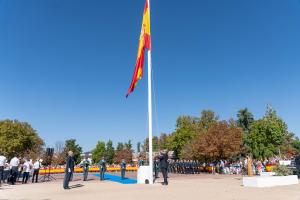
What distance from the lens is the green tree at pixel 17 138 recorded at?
6169 centimetres

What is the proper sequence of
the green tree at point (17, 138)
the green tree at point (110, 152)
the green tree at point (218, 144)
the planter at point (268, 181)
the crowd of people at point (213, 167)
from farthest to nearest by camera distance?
1. the green tree at point (110, 152)
2. the green tree at point (17, 138)
3. the green tree at point (218, 144)
4. the crowd of people at point (213, 167)
5. the planter at point (268, 181)

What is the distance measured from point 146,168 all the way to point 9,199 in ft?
27.0

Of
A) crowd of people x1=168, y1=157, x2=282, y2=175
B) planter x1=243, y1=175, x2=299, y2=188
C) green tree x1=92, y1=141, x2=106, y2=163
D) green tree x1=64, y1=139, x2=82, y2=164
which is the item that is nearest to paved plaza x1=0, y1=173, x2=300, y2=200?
planter x1=243, y1=175, x2=299, y2=188

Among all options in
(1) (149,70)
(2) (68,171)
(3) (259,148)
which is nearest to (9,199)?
(2) (68,171)

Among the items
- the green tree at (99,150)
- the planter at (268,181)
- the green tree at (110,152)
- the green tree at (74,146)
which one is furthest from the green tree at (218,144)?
the green tree at (99,150)

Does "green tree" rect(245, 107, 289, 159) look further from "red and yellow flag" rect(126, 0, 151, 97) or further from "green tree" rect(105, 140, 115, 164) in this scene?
"green tree" rect(105, 140, 115, 164)

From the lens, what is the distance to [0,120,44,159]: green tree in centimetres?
6169

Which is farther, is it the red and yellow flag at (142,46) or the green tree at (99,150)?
the green tree at (99,150)

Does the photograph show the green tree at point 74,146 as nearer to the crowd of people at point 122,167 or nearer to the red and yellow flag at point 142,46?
the crowd of people at point 122,167

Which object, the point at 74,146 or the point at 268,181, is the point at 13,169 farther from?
the point at 74,146

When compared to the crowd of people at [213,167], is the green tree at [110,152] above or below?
above

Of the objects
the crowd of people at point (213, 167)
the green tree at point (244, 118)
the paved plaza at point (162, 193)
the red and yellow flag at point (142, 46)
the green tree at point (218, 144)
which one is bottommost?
the paved plaza at point (162, 193)

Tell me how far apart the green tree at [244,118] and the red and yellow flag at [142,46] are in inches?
2776

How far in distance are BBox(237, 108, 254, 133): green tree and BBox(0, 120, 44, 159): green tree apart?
53414 millimetres
